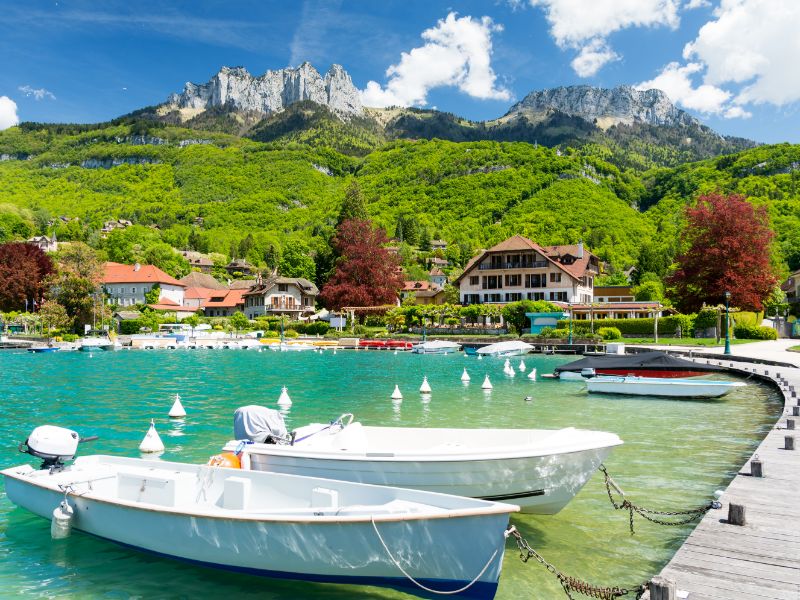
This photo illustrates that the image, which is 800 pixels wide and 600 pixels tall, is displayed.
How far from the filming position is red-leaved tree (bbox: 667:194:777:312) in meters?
52.3

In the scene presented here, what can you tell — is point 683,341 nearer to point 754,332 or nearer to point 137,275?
point 754,332

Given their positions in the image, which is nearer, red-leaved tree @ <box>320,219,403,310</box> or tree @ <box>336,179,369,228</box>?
red-leaved tree @ <box>320,219,403,310</box>

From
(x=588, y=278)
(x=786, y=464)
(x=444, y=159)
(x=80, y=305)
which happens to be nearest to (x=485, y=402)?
(x=786, y=464)

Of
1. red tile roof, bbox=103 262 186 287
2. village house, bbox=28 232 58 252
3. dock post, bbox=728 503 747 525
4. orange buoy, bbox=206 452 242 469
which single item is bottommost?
dock post, bbox=728 503 747 525

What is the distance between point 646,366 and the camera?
91.2 ft

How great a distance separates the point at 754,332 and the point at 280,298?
246 feet

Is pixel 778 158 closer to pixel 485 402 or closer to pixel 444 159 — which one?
pixel 444 159

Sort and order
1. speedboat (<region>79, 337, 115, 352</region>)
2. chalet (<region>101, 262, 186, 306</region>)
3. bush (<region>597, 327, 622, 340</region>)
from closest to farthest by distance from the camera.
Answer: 1. bush (<region>597, 327, 622, 340</region>)
2. speedboat (<region>79, 337, 115, 352</region>)
3. chalet (<region>101, 262, 186, 306</region>)

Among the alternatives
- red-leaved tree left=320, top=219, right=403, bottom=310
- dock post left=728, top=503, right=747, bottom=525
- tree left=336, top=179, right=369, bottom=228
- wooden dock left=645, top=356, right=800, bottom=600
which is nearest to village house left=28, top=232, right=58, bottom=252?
tree left=336, top=179, right=369, bottom=228

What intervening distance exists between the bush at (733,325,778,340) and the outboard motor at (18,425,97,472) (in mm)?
57967

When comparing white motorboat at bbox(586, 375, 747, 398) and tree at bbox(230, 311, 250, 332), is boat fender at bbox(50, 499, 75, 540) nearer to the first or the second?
white motorboat at bbox(586, 375, 747, 398)

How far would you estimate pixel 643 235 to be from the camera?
127750 mm

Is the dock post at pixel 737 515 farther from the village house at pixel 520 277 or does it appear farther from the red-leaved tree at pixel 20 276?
the red-leaved tree at pixel 20 276

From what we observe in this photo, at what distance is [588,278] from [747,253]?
97.0ft
